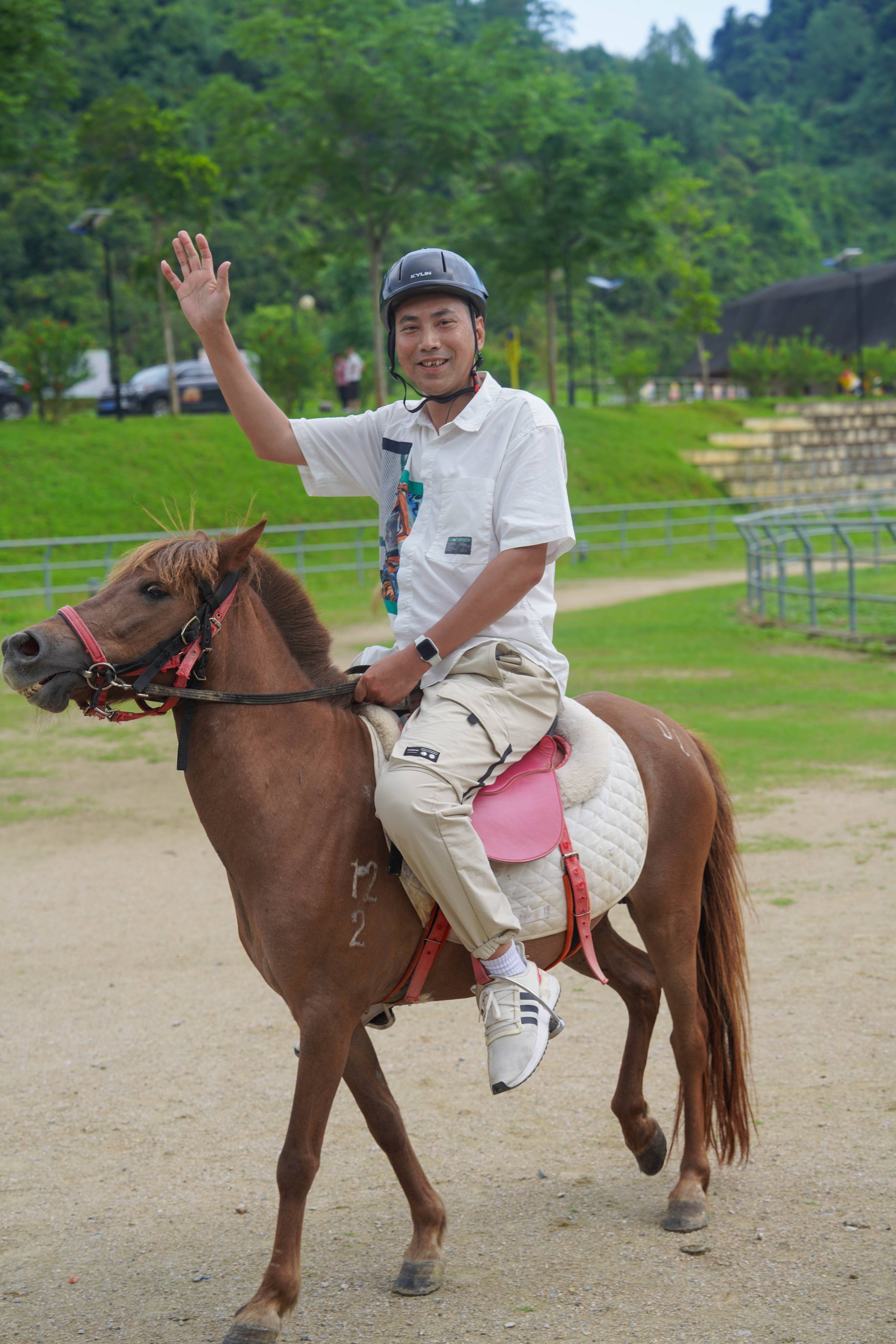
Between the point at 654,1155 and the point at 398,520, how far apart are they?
2.07m

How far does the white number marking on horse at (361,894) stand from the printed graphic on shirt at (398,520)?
0.65 meters

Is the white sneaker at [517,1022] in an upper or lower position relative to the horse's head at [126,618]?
lower

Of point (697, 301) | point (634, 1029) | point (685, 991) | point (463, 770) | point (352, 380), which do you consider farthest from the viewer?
point (697, 301)

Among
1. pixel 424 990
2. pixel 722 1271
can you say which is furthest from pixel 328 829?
pixel 722 1271

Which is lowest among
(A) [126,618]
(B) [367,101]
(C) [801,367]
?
(A) [126,618]

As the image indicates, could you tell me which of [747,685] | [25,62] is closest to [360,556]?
[747,685]

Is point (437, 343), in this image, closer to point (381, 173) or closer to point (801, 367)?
point (381, 173)

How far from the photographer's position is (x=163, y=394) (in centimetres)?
3058

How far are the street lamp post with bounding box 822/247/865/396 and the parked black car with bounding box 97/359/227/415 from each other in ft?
66.3

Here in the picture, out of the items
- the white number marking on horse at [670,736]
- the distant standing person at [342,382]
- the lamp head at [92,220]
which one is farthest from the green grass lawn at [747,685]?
the lamp head at [92,220]

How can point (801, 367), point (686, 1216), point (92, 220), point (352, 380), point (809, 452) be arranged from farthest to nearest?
point (801, 367), point (809, 452), point (352, 380), point (92, 220), point (686, 1216)

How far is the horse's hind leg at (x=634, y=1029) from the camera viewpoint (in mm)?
3469

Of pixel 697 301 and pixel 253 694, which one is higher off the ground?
pixel 697 301

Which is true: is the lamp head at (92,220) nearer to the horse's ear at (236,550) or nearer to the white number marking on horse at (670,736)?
the white number marking on horse at (670,736)
